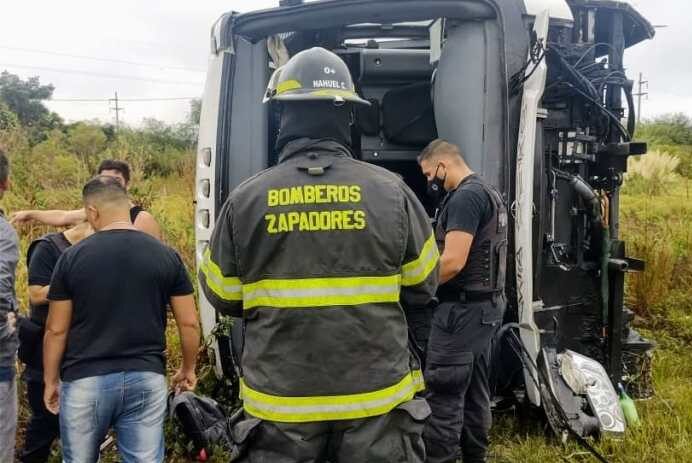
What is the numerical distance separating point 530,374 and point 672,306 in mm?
3471

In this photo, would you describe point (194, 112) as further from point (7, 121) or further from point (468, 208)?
point (468, 208)

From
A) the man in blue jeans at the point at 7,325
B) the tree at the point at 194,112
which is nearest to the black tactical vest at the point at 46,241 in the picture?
the man in blue jeans at the point at 7,325

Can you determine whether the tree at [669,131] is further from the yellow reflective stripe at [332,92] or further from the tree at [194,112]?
the yellow reflective stripe at [332,92]

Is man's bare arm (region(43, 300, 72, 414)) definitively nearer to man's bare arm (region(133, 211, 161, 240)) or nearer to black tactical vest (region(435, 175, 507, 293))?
man's bare arm (region(133, 211, 161, 240))

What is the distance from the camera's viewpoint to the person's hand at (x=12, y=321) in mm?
2518

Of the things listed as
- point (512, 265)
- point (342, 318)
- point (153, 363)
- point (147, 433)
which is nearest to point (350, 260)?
point (342, 318)

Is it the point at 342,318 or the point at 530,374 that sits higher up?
the point at 342,318

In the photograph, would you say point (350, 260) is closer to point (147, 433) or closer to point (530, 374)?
point (147, 433)

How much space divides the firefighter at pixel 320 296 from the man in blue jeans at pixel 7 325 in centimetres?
102

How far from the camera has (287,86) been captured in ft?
6.42

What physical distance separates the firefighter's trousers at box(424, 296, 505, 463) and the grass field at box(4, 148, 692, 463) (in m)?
0.41

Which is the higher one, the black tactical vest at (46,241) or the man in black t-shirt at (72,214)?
the man in black t-shirt at (72,214)

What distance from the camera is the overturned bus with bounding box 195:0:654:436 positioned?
3070 mm

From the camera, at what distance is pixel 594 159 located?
12.8 ft
